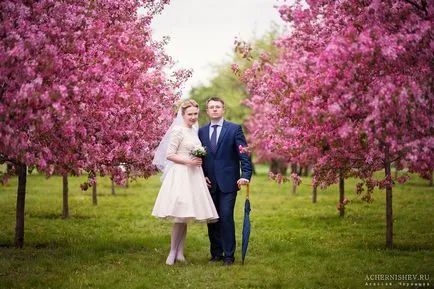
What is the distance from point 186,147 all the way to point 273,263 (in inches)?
104

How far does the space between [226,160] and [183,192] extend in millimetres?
1054

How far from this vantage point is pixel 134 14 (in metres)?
12.3

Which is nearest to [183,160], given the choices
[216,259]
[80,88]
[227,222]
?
[227,222]

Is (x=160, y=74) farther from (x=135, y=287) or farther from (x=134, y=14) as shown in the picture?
(x=135, y=287)

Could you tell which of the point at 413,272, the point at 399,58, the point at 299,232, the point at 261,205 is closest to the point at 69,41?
the point at 399,58

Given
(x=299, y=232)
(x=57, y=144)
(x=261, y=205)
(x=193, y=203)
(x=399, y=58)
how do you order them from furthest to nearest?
(x=261, y=205)
(x=299, y=232)
(x=193, y=203)
(x=57, y=144)
(x=399, y=58)

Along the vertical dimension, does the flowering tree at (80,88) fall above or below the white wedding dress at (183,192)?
above

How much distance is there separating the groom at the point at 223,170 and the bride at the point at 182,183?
244mm

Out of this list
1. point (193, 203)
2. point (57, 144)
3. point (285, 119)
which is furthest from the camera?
point (285, 119)

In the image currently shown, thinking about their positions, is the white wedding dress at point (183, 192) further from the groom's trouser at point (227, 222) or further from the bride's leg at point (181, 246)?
the bride's leg at point (181, 246)

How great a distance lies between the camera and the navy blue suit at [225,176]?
10078mm

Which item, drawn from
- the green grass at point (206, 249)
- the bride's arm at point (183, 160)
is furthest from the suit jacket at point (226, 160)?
the green grass at point (206, 249)

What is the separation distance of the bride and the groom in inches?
9.6

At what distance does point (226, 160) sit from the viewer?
10.2 metres
